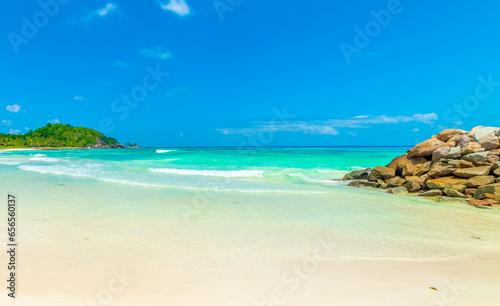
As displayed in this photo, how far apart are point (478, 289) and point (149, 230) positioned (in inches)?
235

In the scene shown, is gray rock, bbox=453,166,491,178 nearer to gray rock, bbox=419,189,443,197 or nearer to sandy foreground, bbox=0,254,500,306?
gray rock, bbox=419,189,443,197

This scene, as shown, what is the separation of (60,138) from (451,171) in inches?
6852

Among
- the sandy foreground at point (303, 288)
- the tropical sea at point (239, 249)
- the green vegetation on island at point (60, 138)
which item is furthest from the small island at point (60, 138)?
the sandy foreground at point (303, 288)

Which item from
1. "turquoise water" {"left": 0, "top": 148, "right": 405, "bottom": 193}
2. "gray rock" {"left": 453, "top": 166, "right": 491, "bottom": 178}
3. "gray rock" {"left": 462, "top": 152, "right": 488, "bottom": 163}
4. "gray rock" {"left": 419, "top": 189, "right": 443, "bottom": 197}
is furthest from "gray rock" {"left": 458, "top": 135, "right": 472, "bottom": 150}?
"turquoise water" {"left": 0, "top": 148, "right": 405, "bottom": 193}

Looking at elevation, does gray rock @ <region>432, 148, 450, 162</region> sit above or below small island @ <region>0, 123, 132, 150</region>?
below

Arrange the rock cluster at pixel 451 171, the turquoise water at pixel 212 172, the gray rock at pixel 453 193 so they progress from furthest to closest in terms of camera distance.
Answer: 1. the turquoise water at pixel 212 172
2. the rock cluster at pixel 451 171
3. the gray rock at pixel 453 193

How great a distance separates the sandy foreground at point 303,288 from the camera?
3.52 meters

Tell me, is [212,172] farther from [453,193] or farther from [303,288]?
[303,288]

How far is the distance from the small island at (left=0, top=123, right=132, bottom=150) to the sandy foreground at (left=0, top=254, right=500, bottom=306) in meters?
155

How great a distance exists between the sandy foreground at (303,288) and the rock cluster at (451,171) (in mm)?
7631

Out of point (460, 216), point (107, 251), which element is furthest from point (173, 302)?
point (460, 216)

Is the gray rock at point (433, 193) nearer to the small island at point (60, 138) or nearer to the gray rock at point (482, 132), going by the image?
the gray rock at point (482, 132)

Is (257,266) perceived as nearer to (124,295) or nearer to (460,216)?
(124,295)

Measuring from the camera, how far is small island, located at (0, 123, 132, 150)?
13238cm
